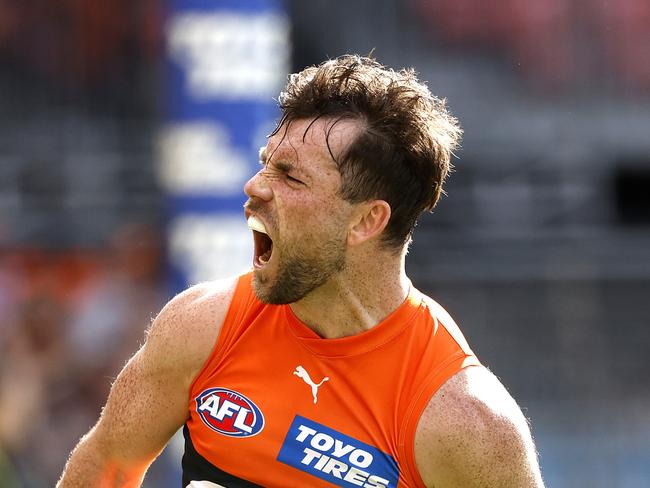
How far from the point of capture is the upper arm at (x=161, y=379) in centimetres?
347

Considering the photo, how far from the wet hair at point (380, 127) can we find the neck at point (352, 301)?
104mm

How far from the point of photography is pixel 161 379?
3.50m

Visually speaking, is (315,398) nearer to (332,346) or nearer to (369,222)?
(332,346)

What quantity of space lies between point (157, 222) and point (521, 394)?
11.0ft

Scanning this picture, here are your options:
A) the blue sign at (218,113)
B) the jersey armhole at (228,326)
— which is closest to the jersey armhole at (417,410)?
the jersey armhole at (228,326)

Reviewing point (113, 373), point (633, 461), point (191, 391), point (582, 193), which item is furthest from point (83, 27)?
point (191, 391)

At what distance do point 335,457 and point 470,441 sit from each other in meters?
0.37

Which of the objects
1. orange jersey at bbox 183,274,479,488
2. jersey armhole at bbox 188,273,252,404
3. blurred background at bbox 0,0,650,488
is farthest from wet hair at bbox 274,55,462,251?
blurred background at bbox 0,0,650,488

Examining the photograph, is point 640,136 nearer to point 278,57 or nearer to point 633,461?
point 633,461

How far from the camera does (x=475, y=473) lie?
3254 mm

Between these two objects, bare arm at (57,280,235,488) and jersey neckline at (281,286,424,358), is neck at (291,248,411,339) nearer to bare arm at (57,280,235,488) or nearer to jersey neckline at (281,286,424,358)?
jersey neckline at (281,286,424,358)

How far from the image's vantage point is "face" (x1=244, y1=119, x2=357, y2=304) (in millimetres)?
3359

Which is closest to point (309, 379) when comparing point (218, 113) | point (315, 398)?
point (315, 398)

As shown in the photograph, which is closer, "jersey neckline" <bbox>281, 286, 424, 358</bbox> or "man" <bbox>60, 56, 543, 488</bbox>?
"man" <bbox>60, 56, 543, 488</bbox>
